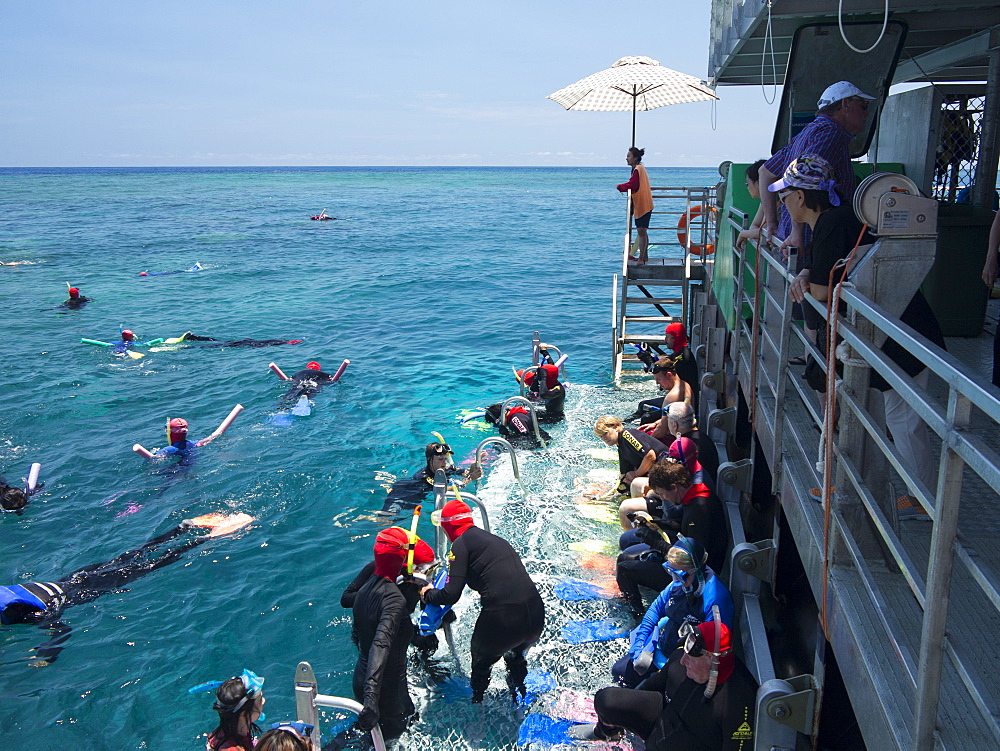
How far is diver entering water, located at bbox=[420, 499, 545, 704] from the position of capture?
5.14 meters

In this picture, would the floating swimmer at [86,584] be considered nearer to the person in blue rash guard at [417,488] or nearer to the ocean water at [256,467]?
the ocean water at [256,467]

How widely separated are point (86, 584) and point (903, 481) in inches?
325

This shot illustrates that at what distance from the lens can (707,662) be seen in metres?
4.06

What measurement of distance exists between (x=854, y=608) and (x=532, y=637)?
2866 millimetres

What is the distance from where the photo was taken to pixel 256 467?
1129 cm

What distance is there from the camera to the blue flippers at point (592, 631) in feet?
20.5

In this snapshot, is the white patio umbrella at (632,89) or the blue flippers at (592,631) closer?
the blue flippers at (592,631)

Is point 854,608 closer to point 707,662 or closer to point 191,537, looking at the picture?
point 707,662

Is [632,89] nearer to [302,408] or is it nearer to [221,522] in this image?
[302,408]

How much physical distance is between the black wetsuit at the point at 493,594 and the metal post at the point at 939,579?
329 centimetres

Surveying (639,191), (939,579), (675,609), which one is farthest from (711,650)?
(639,191)

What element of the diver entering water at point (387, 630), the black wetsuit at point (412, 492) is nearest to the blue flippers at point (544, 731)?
the diver entering water at point (387, 630)

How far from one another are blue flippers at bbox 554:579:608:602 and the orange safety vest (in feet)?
27.9

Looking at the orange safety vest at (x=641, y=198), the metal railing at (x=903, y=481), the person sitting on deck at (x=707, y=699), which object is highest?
the orange safety vest at (x=641, y=198)
